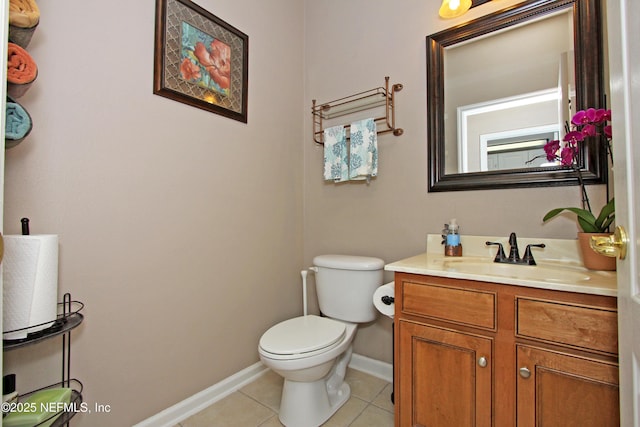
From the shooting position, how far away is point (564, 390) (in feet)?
2.91

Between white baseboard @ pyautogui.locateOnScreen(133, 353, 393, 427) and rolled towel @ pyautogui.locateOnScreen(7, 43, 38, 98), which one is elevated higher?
rolled towel @ pyautogui.locateOnScreen(7, 43, 38, 98)

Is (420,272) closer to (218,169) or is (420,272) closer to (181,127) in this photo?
(218,169)

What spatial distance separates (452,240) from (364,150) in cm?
71

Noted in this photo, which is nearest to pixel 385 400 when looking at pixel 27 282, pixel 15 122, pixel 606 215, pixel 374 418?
pixel 374 418

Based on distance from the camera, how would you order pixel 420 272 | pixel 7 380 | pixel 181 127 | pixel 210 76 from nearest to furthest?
1. pixel 7 380
2. pixel 420 272
3. pixel 181 127
4. pixel 210 76

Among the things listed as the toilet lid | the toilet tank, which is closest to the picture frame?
the toilet tank

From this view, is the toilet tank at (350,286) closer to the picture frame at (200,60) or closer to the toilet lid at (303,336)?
the toilet lid at (303,336)

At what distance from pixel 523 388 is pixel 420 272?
470 millimetres

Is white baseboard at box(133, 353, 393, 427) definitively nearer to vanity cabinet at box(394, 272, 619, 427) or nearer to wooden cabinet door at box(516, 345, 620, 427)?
vanity cabinet at box(394, 272, 619, 427)

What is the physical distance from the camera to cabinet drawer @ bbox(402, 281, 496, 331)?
1.00 metres

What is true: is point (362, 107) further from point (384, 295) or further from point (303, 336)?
point (303, 336)

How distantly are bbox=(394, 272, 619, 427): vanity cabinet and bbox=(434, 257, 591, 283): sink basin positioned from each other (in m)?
0.06

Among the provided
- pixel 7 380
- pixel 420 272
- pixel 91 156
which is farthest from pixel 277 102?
pixel 7 380

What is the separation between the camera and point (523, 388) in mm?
943
